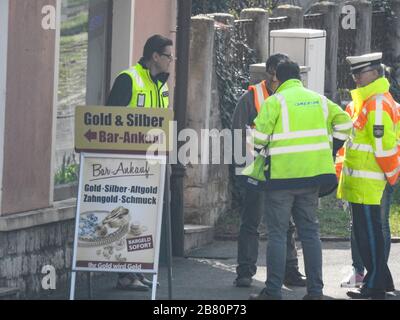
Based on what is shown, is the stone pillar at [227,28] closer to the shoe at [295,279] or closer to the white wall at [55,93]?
the white wall at [55,93]

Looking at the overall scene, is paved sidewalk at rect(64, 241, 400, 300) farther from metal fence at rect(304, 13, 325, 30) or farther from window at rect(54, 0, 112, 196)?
metal fence at rect(304, 13, 325, 30)

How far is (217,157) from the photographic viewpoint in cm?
1363

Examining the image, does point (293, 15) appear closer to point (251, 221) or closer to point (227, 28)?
point (227, 28)

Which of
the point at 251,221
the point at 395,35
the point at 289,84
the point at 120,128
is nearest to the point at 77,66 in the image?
the point at 251,221

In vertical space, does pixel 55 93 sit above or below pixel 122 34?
Answer: below

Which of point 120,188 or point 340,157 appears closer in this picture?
point 120,188

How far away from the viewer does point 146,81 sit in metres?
10.5

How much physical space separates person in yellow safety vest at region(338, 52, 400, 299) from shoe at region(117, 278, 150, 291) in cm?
165

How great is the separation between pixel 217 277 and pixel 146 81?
1.97 metres

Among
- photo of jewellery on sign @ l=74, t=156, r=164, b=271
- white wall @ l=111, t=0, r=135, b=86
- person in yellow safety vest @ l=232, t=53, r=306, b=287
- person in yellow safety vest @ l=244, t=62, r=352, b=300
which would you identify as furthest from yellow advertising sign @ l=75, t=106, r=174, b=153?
white wall @ l=111, t=0, r=135, b=86

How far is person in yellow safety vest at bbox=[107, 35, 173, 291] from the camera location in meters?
10.4

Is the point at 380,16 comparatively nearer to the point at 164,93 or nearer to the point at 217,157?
the point at 217,157

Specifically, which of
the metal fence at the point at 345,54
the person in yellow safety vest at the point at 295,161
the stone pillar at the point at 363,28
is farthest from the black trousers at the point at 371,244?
the stone pillar at the point at 363,28

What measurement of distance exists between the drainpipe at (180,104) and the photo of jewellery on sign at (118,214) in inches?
104
